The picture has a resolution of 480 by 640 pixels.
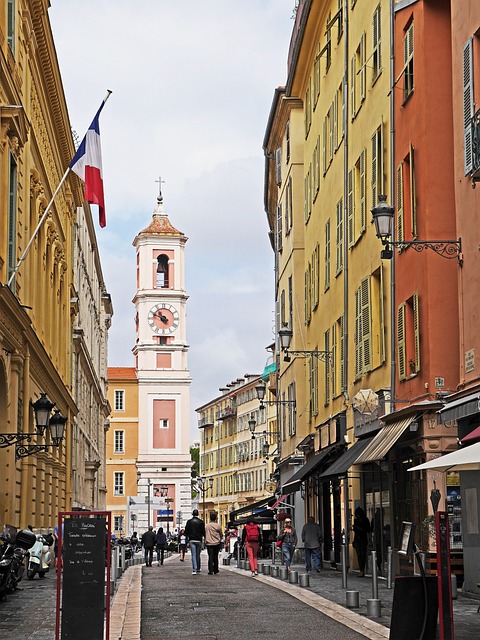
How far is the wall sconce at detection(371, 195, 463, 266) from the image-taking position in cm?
1934

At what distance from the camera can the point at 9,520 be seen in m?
27.7

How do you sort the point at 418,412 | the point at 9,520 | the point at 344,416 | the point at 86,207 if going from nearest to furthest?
the point at 418,412, the point at 9,520, the point at 344,416, the point at 86,207

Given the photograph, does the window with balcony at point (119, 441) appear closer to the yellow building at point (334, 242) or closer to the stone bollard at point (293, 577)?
the yellow building at point (334, 242)

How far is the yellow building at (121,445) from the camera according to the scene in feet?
376

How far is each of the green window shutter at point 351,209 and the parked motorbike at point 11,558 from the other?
37.4 feet

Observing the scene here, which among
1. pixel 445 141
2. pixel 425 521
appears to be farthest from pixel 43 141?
pixel 425 521

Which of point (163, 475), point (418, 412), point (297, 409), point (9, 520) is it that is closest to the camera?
point (418, 412)

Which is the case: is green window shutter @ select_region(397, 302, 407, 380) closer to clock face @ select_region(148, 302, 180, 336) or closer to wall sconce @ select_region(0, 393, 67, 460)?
wall sconce @ select_region(0, 393, 67, 460)

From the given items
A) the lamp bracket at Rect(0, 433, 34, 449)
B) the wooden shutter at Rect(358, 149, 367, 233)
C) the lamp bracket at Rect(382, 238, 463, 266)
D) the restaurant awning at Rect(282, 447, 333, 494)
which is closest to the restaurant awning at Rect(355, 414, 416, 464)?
the lamp bracket at Rect(382, 238, 463, 266)

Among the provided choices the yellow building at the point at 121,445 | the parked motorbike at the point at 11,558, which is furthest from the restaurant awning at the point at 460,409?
the yellow building at the point at 121,445

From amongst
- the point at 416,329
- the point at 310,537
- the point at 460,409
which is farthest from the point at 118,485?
the point at 460,409

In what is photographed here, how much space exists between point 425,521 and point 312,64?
2279 cm

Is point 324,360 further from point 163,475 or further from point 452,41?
point 163,475

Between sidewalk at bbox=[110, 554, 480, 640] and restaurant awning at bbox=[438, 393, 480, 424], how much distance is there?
2855mm
